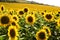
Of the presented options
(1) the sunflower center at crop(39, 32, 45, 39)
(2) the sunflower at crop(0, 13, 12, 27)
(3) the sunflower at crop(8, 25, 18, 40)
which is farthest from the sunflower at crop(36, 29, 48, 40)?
(2) the sunflower at crop(0, 13, 12, 27)

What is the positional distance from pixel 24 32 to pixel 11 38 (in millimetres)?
857

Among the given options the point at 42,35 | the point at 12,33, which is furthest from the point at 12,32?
the point at 42,35

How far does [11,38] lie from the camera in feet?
9.87

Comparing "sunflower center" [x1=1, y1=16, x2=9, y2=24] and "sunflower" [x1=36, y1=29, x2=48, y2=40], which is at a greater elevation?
"sunflower center" [x1=1, y1=16, x2=9, y2=24]

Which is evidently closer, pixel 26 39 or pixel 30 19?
pixel 26 39

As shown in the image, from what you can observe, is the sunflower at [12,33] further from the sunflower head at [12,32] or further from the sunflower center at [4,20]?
the sunflower center at [4,20]

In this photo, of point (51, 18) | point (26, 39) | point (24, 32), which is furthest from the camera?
point (51, 18)

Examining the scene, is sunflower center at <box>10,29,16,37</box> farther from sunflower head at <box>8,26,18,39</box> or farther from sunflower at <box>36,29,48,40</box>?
sunflower at <box>36,29,48,40</box>

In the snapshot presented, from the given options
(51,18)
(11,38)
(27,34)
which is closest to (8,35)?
(11,38)

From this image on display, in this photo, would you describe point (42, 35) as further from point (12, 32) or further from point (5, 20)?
point (5, 20)

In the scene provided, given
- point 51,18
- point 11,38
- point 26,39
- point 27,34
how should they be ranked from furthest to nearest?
point 51,18
point 27,34
point 26,39
point 11,38

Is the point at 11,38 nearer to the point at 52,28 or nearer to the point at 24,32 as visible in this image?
the point at 24,32

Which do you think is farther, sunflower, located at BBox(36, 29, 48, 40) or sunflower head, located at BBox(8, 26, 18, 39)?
sunflower, located at BBox(36, 29, 48, 40)

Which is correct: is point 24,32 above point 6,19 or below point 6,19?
below
